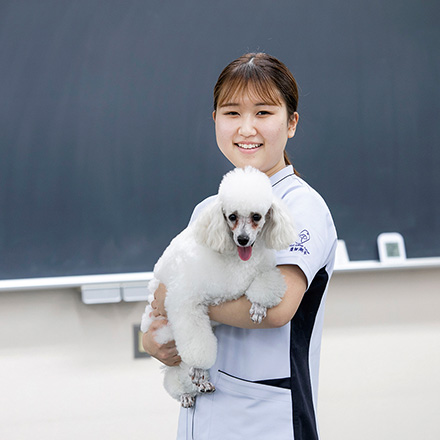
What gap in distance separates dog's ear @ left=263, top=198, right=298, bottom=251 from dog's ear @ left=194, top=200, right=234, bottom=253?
71 millimetres

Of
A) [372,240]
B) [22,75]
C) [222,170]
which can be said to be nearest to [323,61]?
[222,170]

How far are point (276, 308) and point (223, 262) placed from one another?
0.42ft

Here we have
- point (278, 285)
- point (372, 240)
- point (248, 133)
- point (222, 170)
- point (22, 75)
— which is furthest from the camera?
point (372, 240)

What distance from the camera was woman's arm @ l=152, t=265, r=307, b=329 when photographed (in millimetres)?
1013

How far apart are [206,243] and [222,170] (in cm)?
112

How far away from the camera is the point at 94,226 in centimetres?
200

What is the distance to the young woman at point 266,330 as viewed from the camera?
1128 mm

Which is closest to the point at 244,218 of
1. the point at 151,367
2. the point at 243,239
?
the point at 243,239

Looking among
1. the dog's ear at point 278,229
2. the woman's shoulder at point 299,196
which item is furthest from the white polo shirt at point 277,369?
the dog's ear at point 278,229

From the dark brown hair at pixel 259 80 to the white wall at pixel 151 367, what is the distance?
43.4 inches

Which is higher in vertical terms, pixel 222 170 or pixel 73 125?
pixel 73 125

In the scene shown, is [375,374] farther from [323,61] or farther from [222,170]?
[323,61]

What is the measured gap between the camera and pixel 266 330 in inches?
44.6

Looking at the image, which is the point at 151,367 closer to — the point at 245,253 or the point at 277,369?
the point at 277,369
